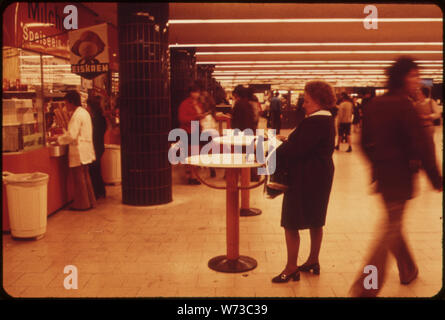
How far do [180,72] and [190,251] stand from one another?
30.0ft

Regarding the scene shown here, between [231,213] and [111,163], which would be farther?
[111,163]

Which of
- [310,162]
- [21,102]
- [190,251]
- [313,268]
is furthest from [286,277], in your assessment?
[21,102]

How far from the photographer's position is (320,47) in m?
11.9

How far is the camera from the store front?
4906mm

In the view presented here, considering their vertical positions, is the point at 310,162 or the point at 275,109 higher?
the point at 275,109

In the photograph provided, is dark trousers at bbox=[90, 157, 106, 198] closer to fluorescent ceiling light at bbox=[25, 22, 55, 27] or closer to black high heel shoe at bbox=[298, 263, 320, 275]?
fluorescent ceiling light at bbox=[25, 22, 55, 27]

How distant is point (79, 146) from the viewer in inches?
225

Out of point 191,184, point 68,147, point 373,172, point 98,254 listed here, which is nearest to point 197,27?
point 191,184

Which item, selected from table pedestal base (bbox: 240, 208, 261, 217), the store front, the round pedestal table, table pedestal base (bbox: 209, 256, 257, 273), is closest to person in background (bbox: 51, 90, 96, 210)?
the store front

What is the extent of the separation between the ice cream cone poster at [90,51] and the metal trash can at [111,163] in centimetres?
169

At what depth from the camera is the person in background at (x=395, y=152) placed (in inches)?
116

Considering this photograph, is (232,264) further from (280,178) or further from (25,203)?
(25,203)

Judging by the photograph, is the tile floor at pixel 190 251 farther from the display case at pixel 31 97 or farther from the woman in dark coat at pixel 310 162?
the display case at pixel 31 97

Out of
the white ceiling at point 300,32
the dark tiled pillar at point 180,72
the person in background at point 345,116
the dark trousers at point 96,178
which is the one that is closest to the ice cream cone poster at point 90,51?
the dark trousers at point 96,178
